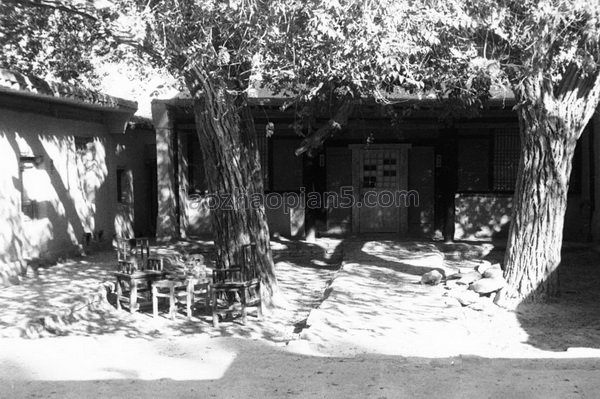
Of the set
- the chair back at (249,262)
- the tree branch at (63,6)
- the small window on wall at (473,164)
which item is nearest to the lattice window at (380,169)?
the small window on wall at (473,164)

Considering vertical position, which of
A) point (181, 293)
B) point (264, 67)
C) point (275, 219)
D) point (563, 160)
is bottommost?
point (181, 293)

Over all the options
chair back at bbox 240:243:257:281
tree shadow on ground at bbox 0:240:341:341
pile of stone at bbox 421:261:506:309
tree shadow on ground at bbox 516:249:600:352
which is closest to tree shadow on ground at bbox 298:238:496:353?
pile of stone at bbox 421:261:506:309

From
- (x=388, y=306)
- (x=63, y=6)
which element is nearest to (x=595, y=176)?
(x=388, y=306)

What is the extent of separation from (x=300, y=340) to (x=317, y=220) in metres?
8.51

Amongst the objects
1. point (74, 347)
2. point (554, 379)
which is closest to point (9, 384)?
point (74, 347)

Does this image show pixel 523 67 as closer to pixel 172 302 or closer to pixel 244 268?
pixel 244 268

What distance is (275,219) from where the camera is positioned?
1499cm

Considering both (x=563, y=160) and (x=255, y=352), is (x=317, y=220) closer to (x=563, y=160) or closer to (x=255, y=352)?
(x=563, y=160)

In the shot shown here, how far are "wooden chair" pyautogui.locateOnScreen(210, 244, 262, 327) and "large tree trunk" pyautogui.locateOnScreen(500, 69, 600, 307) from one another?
343cm

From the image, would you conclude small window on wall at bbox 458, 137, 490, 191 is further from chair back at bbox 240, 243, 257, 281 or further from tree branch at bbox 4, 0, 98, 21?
tree branch at bbox 4, 0, 98, 21

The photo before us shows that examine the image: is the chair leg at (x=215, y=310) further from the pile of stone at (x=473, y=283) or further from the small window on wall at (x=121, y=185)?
the small window on wall at (x=121, y=185)

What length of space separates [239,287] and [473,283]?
3.48m

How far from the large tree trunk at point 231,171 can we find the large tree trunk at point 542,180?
11.4 feet

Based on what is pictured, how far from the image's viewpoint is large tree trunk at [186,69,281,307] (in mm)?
8742
